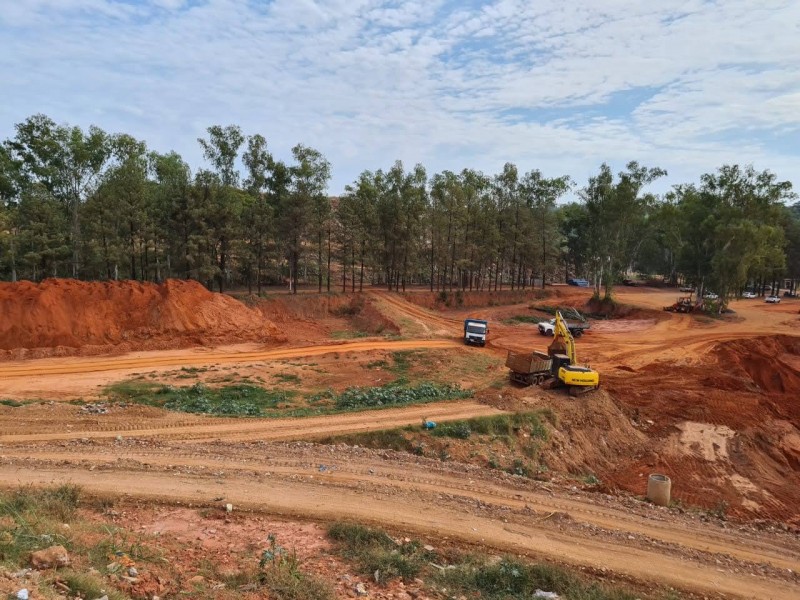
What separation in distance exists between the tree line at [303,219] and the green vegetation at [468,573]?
3426cm

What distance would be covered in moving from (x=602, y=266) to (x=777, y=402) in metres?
30.4

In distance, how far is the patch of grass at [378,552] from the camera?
30.3 ft

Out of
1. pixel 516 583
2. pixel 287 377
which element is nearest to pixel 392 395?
pixel 287 377

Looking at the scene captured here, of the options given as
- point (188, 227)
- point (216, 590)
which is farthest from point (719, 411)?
point (188, 227)

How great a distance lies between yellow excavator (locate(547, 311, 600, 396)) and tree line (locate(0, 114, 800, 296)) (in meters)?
27.4

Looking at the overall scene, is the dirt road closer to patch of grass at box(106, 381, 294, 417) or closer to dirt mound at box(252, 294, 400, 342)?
patch of grass at box(106, 381, 294, 417)

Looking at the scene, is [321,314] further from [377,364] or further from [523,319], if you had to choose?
[523,319]

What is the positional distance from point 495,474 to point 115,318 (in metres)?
29.7

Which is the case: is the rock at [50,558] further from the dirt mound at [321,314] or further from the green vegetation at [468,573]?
the dirt mound at [321,314]

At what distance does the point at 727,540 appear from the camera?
13.1 m

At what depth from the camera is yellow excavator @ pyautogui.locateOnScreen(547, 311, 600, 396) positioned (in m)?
23.3

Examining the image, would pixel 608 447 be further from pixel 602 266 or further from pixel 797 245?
pixel 797 245

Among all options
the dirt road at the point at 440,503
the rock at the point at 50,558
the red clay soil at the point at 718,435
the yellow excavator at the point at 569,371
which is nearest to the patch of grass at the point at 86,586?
the rock at the point at 50,558

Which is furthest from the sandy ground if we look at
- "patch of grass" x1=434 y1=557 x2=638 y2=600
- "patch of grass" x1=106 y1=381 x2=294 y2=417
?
"patch of grass" x1=106 y1=381 x2=294 y2=417
